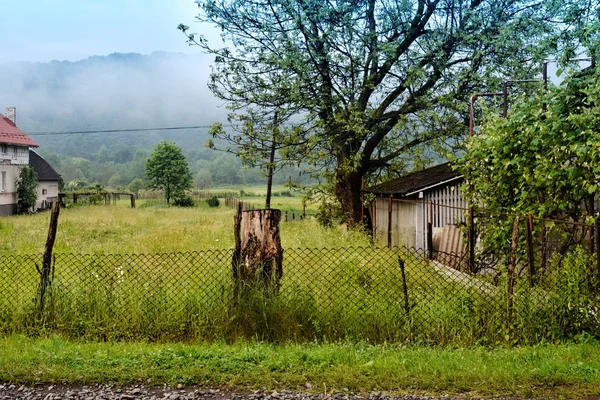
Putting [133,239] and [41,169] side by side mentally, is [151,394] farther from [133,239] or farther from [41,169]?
[41,169]

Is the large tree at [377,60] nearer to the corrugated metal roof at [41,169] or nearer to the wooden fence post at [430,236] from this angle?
the wooden fence post at [430,236]

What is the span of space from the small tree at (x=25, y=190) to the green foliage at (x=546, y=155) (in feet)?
136

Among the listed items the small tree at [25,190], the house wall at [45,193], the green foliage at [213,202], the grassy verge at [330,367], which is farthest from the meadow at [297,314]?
the green foliage at [213,202]

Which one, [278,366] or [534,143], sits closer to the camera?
[278,366]

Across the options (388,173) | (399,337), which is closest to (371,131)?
(388,173)

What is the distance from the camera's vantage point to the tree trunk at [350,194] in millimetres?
23438

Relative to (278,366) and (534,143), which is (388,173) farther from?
(278,366)

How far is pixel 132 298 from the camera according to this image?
7824 mm

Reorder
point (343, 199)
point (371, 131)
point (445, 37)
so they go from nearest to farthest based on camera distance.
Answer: point (445, 37)
point (371, 131)
point (343, 199)

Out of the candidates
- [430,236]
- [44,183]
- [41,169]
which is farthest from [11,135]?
[430,236]

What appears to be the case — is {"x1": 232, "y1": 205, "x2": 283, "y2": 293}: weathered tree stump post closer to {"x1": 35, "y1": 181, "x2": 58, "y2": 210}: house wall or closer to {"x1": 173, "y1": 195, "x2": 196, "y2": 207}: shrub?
{"x1": 35, "y1": 181, "x2": 58, "y2": 210}: house wall

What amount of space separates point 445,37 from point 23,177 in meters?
36.0

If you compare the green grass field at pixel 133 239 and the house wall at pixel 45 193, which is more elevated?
the house wall at pixel 45 193

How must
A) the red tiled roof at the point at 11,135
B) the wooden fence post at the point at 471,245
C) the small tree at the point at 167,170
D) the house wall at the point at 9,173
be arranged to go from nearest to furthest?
the wooden fence post at the point at 471,245, the house wall at the point at 9,173, the red tiled roof at the point at 11,135, the small tree at the point at 167,170
